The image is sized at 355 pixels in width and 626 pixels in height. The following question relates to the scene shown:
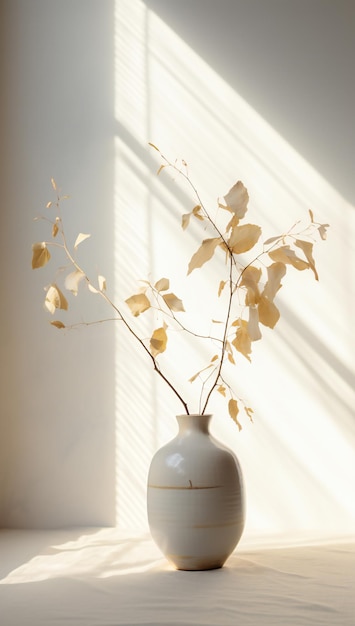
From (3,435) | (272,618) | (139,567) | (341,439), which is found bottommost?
(272,618)

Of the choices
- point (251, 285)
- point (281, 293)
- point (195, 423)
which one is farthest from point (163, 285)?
point (281, 293)

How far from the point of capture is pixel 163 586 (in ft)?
5.36

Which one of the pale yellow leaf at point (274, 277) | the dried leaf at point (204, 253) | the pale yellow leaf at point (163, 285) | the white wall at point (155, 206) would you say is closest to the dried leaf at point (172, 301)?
the pale yellow leaf at point (163, 285)

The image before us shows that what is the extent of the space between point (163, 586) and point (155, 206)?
127cm

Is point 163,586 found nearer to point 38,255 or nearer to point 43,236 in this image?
point 38,255

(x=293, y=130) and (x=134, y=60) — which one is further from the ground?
(x=134, y=60)

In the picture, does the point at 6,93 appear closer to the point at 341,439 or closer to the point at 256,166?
the point at 256,166

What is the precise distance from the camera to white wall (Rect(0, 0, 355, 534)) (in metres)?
2.37

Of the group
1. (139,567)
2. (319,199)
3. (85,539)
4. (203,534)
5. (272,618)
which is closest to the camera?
(272,618)

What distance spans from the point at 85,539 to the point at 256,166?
124 cm

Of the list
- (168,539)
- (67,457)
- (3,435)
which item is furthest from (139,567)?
(3,435)

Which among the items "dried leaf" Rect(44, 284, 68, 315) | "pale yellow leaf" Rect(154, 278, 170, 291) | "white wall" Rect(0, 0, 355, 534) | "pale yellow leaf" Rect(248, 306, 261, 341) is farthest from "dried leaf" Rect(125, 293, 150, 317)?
"white wall" Rect(0, 0, 355, 534)

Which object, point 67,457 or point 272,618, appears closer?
point 272,618

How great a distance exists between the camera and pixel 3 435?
253 cm
